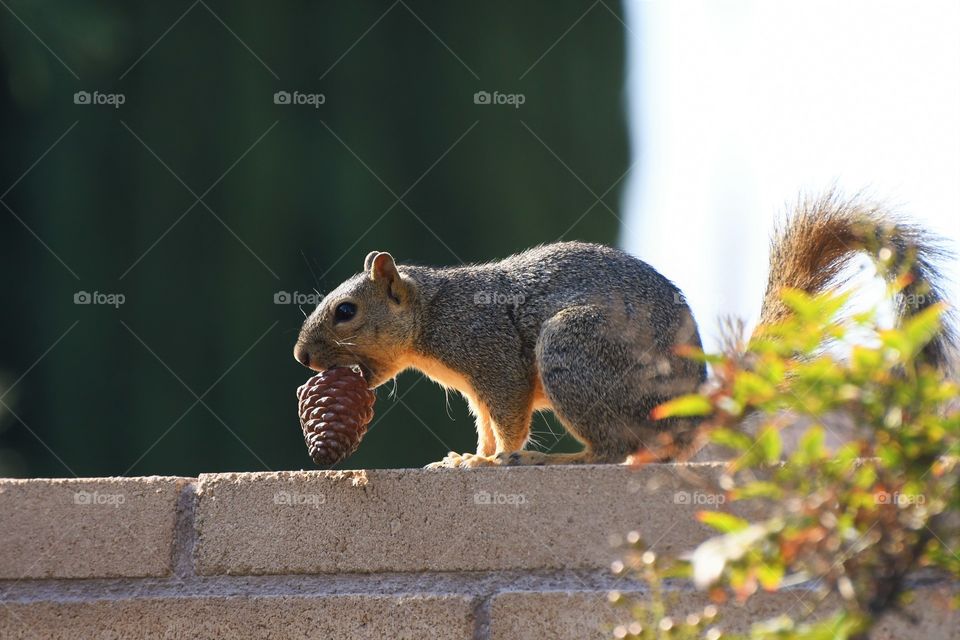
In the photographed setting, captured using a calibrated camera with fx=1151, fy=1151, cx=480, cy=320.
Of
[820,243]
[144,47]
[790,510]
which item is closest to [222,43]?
[144,47]

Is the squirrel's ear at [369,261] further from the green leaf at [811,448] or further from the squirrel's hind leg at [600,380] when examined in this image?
the green leaf at [811,448]

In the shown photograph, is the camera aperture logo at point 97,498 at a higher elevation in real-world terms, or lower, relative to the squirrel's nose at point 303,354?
lower

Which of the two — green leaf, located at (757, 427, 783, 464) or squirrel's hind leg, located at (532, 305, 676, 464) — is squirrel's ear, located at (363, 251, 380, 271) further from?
green leaf, located at (757, 427, 783, 464)

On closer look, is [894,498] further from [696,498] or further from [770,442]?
[696,498]

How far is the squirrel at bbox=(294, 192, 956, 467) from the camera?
1.51 meters

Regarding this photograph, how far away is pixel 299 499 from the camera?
3.92 feet

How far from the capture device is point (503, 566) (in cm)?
112

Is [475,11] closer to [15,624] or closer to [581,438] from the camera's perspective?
[581,438]

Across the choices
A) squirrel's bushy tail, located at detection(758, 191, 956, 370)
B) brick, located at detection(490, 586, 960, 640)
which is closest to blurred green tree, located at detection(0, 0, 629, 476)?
squirrel's bushy tail, located at detection(758, 191, 956, 370)

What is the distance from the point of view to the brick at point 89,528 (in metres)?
1.20

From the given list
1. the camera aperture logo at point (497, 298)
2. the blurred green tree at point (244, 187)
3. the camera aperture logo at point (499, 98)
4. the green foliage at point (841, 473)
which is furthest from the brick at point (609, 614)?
the camera aperture logo at point (499, 98)

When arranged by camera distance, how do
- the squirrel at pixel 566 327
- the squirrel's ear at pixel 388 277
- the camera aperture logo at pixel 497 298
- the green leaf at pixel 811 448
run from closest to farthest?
the green leaf at pixel 811 448 < the squirrel at pixel 566 327 < the camera aperture logo at pixel 497 298 < the squirrel's ear at pixel 388 277

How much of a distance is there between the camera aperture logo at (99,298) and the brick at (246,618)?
2306mm

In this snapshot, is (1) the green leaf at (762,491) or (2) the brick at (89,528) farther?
(2) the brick at (89,528)
